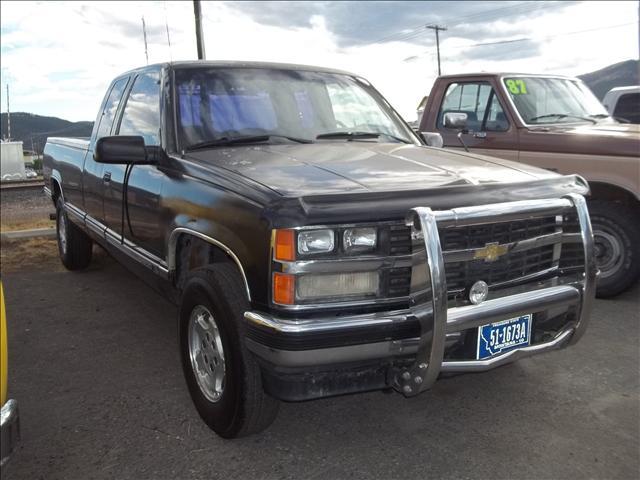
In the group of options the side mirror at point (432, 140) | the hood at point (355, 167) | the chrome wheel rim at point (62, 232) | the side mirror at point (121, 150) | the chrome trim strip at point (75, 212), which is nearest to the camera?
the hood at point (355, 167)

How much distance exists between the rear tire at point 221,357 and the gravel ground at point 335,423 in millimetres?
176

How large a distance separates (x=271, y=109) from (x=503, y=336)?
2.04 meters

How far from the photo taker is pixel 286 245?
2.45 meters

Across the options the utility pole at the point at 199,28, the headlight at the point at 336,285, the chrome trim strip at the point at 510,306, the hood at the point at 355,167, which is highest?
the utility pole at the point at 199,28

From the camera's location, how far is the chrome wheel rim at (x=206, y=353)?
3027mm

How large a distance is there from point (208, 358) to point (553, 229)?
6.25 ft

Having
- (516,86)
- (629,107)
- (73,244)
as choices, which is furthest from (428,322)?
(629,107)

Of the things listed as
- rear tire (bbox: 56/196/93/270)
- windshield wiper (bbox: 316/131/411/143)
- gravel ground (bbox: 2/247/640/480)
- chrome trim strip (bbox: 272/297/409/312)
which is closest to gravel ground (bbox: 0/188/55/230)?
rear tire (bbox: 56/196/93/270)

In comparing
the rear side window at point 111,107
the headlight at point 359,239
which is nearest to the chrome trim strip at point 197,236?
the headlight at point 359,239

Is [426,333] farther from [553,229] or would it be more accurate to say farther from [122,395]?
[122,395]

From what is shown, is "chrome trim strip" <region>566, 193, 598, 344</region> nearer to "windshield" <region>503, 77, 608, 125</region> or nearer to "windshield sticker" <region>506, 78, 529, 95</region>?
"windshield" <region>503, 77, 608, 125</region>

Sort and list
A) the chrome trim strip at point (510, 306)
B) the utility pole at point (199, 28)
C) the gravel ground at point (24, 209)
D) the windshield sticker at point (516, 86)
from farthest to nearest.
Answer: the utility pole at point (199, 28) → the gravel ground at point (24, 209) → the windshield sticker at point (516, 86) → the chrome trim strip at point (510, 306)

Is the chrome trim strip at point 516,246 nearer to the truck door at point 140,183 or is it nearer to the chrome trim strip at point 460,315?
the chrome trim strip at point 460,315

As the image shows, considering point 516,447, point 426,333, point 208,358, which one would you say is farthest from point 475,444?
point 208,358
